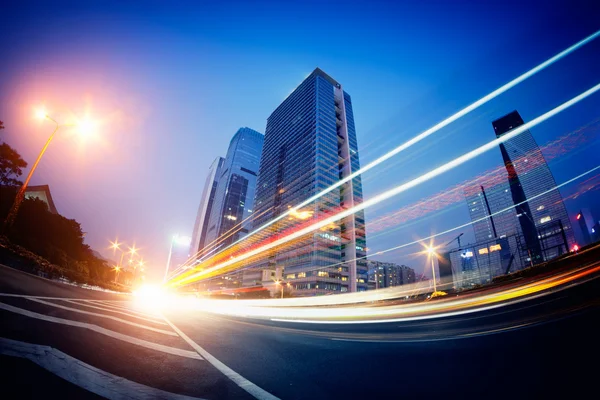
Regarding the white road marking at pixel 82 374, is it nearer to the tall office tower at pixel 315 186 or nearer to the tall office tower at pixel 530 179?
the tall office tower at pixel 315 186

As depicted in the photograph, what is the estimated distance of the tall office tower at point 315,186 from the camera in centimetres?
9231

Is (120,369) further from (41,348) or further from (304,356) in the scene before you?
(304,356)

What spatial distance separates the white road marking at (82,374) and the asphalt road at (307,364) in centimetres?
1

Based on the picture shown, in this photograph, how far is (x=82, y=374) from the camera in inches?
94.4

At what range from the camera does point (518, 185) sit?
349ft

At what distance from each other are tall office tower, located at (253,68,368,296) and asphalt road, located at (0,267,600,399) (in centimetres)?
8586

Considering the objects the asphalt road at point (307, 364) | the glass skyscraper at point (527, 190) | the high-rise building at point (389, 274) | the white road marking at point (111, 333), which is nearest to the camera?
the asphalt road at point (307, 364)

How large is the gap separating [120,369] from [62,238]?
130ft

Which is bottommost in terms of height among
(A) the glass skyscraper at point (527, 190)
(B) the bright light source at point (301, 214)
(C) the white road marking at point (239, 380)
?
(C) the white road marking at point (239, 380)

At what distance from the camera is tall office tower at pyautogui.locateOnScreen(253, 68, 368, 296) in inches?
3634

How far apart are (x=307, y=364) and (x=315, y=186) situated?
3741 inches

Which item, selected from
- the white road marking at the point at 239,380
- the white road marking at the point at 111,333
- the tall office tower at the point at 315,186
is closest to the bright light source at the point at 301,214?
the tall office tower at the point at 315,186

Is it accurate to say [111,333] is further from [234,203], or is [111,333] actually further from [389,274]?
[389,274]

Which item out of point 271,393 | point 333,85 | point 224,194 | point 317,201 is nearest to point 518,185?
point 317,201
